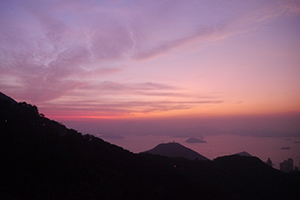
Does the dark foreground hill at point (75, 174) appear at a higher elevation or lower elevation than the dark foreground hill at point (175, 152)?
higher

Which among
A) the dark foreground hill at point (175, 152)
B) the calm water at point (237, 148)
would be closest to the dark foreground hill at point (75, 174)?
the dark foreground hill at point (175, 152)

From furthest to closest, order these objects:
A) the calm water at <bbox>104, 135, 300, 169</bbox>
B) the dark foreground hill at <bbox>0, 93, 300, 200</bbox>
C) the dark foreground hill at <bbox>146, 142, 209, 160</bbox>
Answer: the calm water at <bbox>104, 135, 300, 169</bbox>
the dark foreground hill at <bbox>146, 142, 209, 160</bbox>
the dark foreground hill at <bbox>0, 93, 300, 200</bbox>

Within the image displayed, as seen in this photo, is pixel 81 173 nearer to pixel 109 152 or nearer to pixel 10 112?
pixel 109 152

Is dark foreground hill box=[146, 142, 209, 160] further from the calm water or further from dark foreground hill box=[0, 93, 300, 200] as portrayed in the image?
dark foreground hill box=[0, 93, 300, 200]

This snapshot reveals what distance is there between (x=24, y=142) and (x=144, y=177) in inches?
489

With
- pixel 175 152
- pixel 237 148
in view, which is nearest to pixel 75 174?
pixel 175 152

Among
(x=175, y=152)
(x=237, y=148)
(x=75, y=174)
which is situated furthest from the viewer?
(x=237, y=148)

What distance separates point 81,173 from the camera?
53.5 feet

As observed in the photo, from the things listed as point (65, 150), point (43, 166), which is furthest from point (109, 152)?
point (43, 166)

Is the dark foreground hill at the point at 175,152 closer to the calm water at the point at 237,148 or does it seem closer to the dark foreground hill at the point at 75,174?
the calm water at the point at 237,148

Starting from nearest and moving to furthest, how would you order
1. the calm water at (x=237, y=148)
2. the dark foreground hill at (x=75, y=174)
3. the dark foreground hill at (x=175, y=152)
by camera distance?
the dark foreground hill at (x=75, y=174), the dark foreground hill at (x=175, y=152), the calm water at (x=237, y=148)

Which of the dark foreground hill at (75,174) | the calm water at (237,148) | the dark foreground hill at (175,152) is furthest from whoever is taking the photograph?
the calm water at (237,148)

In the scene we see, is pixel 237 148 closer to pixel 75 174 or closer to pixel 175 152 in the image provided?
pixel 175 152

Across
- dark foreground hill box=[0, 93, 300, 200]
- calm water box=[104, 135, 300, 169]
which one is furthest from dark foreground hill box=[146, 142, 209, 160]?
dark foreground hill box=[0, 93, 300, 200]
